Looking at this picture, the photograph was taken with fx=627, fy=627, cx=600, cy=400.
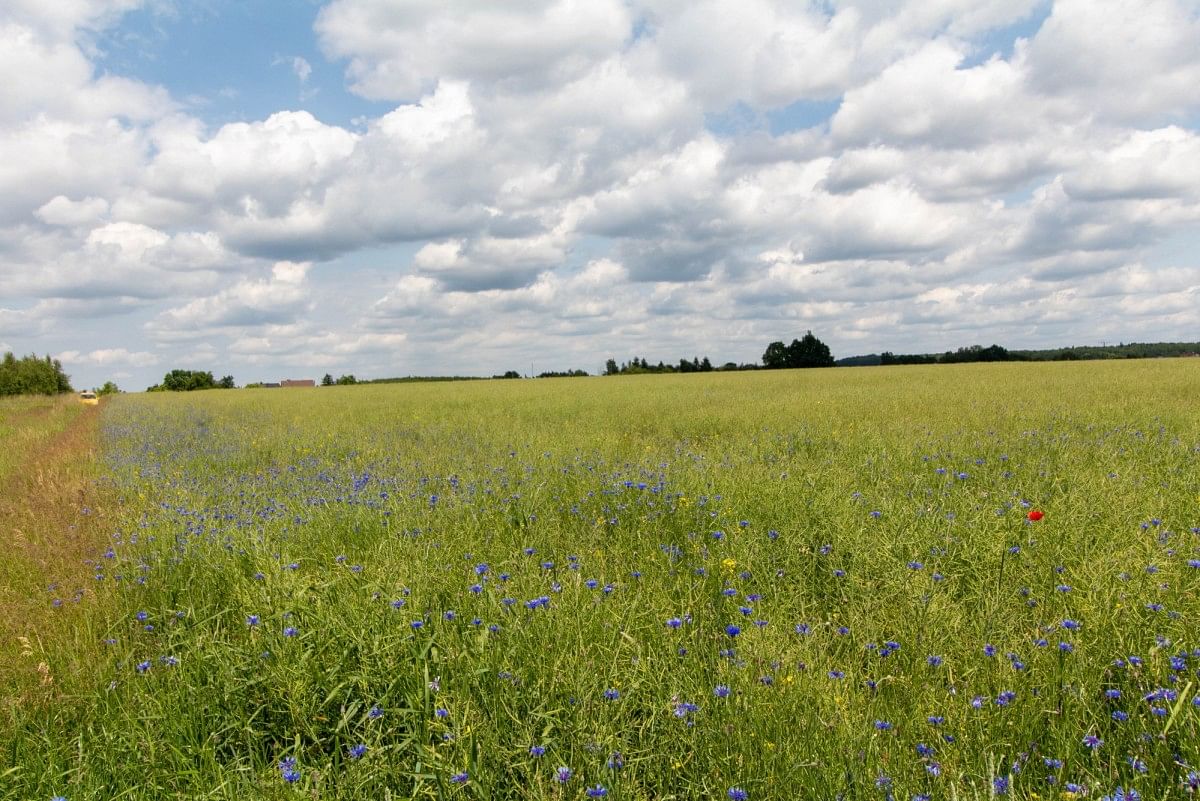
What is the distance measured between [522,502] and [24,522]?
5.46 m

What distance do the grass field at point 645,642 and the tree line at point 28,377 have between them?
3306 inches

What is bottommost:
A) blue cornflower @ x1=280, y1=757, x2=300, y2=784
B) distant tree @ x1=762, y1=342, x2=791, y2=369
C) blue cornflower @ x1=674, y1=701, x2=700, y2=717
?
blue cornflower @ x1=280, y1=757, x2=300, y2=784

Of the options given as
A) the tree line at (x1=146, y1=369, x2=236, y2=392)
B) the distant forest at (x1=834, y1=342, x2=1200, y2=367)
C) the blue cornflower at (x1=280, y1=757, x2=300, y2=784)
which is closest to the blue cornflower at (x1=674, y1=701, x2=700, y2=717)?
the blue cornflower at (x1=280, y1=757, x2=300, y2=784)

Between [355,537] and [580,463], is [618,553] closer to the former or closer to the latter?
[355,537]

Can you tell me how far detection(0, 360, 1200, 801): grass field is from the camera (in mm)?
2266

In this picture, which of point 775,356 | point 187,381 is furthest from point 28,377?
point 775,356

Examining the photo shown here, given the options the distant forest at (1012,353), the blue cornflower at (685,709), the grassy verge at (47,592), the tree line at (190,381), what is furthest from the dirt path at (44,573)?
the tree line at (190,381)

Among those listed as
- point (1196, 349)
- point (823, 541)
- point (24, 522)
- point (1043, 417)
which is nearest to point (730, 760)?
point (823, 541)

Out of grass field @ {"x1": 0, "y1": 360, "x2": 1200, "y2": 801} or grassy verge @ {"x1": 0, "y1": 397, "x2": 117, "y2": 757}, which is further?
grassy verge @ {"x1": 0, "y1": 397, "x2": 117, "y2": 757}

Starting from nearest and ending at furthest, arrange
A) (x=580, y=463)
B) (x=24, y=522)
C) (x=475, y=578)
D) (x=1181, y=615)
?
1. (x=1181, y=615)
2. (x=475, y=578)
3. (x=24, y=522)
4. (x=580, y=463)

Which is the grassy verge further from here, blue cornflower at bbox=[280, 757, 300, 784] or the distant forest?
the distant forest

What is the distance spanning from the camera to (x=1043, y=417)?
398 inches

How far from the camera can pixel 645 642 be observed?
314 centimetres

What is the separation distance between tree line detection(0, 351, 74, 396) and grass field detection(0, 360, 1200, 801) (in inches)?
3306
